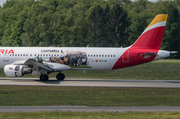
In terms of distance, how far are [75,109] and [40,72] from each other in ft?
58.3

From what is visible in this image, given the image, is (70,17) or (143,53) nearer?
(143,53)

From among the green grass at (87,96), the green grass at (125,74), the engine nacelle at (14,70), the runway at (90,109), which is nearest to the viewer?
the runway at (90,109)

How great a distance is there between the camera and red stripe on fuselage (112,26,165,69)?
36062 mm

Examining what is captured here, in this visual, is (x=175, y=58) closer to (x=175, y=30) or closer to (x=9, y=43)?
(x=175, y=30)

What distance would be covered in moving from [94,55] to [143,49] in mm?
6182

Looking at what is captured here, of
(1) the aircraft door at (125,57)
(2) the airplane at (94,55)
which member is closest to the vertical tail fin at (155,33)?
(2) the airplane at (94,55)

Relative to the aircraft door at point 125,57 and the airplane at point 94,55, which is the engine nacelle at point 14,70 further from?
the aircraft door at point 125,57

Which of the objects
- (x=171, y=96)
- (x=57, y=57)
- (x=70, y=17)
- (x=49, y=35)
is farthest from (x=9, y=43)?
(x=171, y=96)

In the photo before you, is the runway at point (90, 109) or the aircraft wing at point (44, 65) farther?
the aircraft wing at point (44, 65)

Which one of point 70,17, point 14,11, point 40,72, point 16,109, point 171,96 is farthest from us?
point 14,11

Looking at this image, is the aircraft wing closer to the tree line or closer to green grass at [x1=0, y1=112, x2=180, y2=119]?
green grass at [x1=0, y1=112, x2=180, y2=119]

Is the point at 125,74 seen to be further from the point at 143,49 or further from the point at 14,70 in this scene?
the point at 14,70

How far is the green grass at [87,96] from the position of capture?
21.6m

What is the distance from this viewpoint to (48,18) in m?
109
